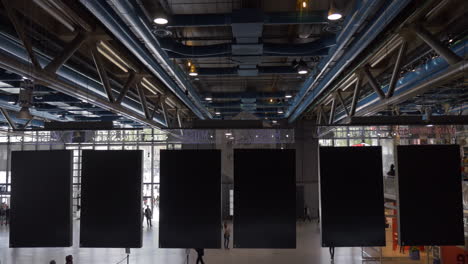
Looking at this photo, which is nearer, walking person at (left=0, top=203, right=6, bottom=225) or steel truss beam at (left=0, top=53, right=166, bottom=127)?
steel truss beam at (left=0, top=53, right=166, bottom=127)

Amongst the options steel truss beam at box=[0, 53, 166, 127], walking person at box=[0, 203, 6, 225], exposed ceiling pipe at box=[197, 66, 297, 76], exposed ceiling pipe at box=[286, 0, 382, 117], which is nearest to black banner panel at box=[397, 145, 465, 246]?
exposed ceiling pipe at box=[286, 0, 382, 117]

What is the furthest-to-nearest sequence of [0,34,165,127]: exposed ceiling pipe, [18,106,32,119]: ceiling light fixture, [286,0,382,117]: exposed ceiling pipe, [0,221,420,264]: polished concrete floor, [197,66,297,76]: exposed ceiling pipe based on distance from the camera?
[0,221,420,264]: polished concrete floor < [197,66,297,76]: exposed ceiling pipe < [18,106,32,119]: ceiling light fixture < [286,0,382,117]: exposed ceiling pipe < [0,34,165,127]: exposed ceiling pipe

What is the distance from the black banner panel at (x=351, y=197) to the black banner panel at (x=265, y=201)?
680mm

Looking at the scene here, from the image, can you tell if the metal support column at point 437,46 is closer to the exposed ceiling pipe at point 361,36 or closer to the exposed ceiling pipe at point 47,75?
the exposed ceiling pipe at point 361,36

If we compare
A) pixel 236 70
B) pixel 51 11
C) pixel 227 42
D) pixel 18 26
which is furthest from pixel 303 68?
pixel 18 26

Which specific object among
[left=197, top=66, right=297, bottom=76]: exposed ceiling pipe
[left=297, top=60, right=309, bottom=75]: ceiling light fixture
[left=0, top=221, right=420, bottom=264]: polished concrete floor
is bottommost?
[left=0, top=221, right=420, bottom=264]: polished concrete floor

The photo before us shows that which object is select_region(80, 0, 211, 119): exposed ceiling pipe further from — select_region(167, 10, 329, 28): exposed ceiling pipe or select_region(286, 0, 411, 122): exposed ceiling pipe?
select_region(286, 0, 411, 122): exposed ceiling pipe

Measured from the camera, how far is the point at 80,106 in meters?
15.2

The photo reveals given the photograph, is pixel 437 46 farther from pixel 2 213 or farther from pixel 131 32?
pixel 2 213

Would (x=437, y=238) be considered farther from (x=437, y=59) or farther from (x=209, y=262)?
(x=209, y=262)

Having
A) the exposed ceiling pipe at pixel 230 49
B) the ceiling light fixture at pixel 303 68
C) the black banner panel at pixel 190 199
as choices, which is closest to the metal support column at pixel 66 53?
the exposed ceiling pipe at pixel 230 49

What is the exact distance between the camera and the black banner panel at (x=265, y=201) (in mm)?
7383

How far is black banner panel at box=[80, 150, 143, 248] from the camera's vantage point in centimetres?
759

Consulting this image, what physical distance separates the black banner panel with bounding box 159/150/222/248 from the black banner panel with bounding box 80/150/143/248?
0.56m
